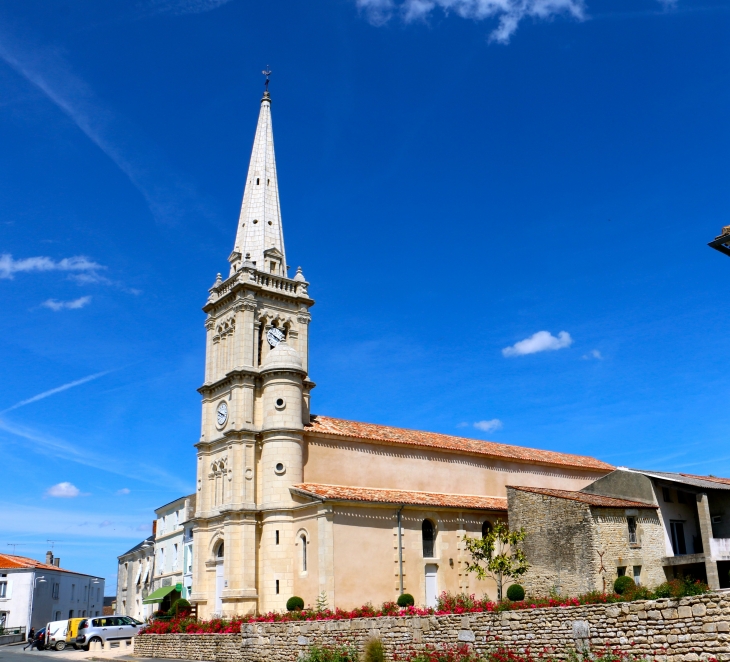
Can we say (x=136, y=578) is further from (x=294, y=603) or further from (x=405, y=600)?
(x=405, y=600)

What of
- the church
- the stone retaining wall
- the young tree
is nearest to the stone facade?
the young tree

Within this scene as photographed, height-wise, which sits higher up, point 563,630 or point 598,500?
point 598,500

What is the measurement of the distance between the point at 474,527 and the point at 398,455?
5.94 metres

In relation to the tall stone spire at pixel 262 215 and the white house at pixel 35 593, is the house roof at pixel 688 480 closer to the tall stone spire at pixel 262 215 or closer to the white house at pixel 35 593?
the tall stone spire at pixel 262 215

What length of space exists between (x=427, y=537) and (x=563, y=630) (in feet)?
73.5

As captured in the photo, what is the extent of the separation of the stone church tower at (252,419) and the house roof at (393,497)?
172cm

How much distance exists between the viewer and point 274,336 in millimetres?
44344

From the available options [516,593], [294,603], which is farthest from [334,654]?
[516,593]

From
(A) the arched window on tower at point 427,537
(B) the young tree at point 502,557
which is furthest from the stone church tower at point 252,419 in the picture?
(B) the young tree at point 502,557

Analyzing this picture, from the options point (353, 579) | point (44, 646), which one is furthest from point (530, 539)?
point (44, 646)

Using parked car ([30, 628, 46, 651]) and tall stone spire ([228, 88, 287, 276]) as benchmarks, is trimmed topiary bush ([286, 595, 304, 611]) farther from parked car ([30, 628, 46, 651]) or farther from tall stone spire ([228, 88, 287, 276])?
tall stone spire ([228, 88, 287, 276])

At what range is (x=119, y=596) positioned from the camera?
8100cm

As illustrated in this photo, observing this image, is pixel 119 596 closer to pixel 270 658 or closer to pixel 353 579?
pixel 353 579

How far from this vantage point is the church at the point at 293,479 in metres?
36.8
